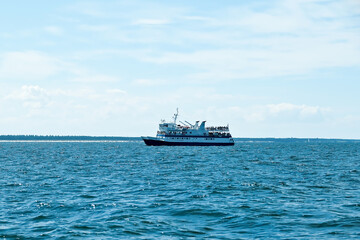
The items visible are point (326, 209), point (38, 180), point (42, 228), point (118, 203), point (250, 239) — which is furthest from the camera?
point (38, 180)

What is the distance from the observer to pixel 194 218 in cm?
1855

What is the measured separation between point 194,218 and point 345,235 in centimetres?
675

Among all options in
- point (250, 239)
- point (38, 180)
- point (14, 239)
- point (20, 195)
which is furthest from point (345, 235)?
point (38, 180)

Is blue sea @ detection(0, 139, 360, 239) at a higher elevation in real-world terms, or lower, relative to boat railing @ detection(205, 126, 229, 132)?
lower

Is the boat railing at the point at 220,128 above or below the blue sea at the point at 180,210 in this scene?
above

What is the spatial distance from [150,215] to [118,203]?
3.69 metres

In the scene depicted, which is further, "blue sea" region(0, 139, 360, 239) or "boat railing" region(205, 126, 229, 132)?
"boat railing" region(205, 126, 229, 132)

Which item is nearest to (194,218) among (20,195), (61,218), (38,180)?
(61,218)

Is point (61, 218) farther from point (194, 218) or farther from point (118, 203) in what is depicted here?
point (194, 218)

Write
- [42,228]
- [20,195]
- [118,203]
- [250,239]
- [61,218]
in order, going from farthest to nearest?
1. [20,195]
2. [118,203]
3. [61,218]
4. [42,228]
5. [250,239]

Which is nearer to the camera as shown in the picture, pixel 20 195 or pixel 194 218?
pixel 194 218

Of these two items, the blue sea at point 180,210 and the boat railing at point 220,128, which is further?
the boat railing at point 220,128

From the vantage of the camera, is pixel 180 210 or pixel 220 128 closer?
pixel 180 210

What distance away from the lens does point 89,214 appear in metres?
19.2
